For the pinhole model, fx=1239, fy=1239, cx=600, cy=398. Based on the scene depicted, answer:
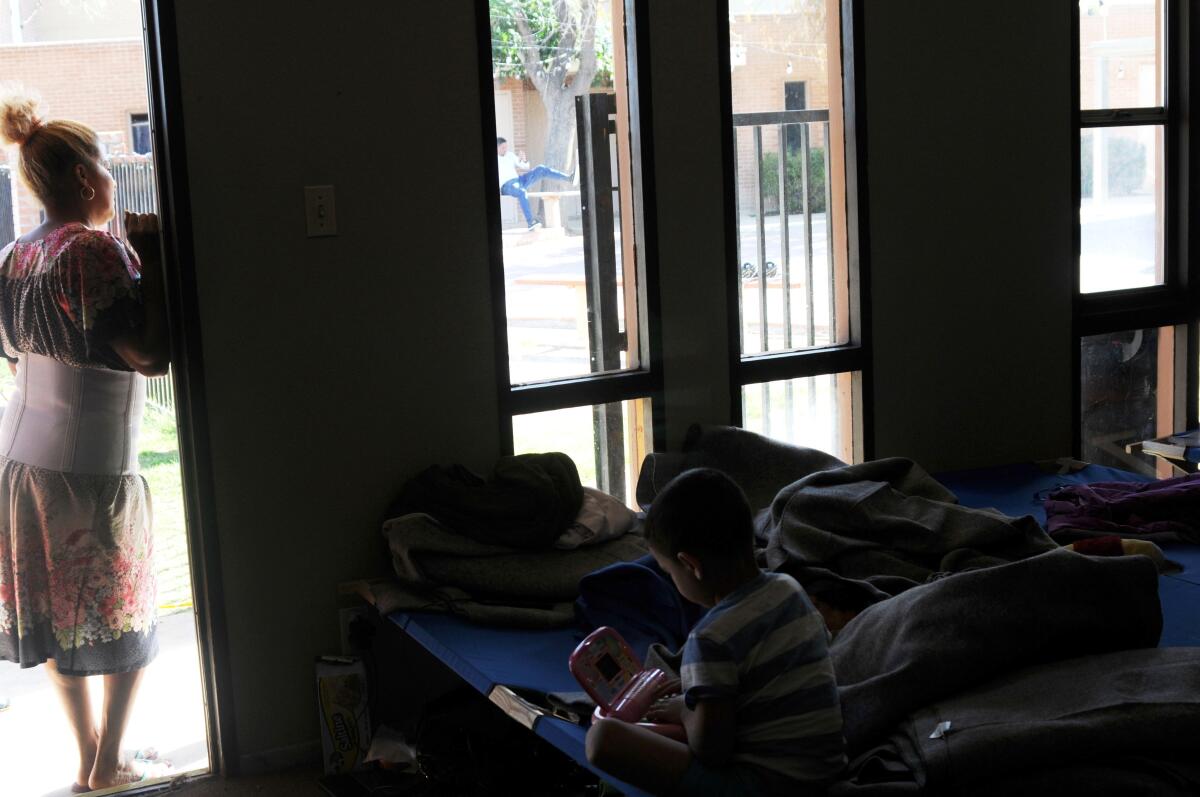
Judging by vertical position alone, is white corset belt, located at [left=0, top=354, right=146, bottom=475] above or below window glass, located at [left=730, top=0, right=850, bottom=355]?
below

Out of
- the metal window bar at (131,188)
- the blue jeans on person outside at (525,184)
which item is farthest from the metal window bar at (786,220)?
the metal window bar at (131,188)

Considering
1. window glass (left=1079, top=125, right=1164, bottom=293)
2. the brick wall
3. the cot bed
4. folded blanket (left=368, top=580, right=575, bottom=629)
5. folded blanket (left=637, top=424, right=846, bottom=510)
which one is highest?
the brick wall

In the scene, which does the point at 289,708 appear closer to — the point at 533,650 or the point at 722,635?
the point at 533,650

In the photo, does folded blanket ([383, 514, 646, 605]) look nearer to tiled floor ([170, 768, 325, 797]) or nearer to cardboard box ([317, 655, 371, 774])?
cardboard box ([317, 655, 371, 774])

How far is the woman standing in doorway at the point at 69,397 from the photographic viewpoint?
2.63 m

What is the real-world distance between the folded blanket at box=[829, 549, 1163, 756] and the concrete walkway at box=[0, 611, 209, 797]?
162 cm

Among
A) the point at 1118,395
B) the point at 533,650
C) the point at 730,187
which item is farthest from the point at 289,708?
the point at 1118,395

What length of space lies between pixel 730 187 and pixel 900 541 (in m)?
1.13

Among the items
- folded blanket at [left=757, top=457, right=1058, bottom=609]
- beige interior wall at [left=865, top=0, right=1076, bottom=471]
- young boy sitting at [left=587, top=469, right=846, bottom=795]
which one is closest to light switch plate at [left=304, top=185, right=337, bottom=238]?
folded blanket at [left=757, top=457, right=1058, bottom=609]

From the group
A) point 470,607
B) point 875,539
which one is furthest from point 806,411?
point 470,607

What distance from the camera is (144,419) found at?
276 centimetres

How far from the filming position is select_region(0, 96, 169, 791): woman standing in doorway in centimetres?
263

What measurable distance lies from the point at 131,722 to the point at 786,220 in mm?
2131

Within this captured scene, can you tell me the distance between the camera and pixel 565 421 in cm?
320
